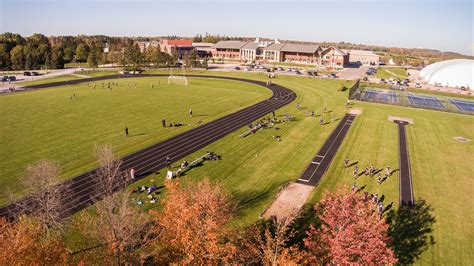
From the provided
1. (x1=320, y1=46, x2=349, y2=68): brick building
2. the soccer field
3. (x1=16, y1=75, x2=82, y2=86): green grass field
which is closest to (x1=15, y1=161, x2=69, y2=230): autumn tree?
the soccer field

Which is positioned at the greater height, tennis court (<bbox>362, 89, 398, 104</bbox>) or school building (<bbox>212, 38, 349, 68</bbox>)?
school building (<bbox>212, 38, 349, 68</bbox>)

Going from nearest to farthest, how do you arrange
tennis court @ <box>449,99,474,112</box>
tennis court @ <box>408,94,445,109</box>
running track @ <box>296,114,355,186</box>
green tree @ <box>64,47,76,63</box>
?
running track @ <box>296,114,355,186</box> < tennis court @ <box>449,99,474,112</box> < tennis court @ <box>408,94,445,109</box> < green tree @ <box>64,47,76,63</box>

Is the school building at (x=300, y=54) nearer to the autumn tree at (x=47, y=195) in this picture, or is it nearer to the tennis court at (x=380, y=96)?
the tennis court at (x=380, y=96)

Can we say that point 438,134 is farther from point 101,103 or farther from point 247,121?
point 101,103

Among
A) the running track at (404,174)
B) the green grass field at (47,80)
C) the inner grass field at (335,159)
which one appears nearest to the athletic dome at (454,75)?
the inner grass field at (335,159)

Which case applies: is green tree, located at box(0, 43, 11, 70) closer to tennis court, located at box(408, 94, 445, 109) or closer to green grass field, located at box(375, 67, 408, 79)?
tennis court, located at box(408, 94, 445, 109)

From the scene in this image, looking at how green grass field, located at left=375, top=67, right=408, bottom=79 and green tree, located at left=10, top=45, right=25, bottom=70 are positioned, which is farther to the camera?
green grass field, located at left=375, top=67, right=408, bottom=79

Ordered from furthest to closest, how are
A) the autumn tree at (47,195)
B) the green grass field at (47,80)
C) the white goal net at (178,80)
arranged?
the white goal net at (178,80), the green grass field at (47,80), the autumn tree at (47,195)
